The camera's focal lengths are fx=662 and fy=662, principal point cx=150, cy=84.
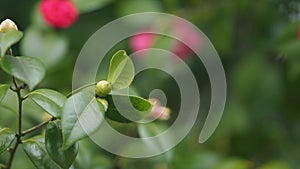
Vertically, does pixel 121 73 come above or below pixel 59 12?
below

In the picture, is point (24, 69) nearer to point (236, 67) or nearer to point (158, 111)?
point (158, 111)

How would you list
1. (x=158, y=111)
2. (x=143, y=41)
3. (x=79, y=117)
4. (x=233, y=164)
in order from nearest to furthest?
(x=79, y=117)
(x=158, y=111)
(x=233, y=164)
(x=143, y=41)

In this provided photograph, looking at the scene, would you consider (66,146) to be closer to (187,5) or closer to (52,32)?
(52,32)

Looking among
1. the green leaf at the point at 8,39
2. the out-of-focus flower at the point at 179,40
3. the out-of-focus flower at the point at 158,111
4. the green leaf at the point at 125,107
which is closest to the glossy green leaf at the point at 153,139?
the out-of-focus flower at the point at 158,111

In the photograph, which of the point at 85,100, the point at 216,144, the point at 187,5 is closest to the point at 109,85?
the point at 85,100

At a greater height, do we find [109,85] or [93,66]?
[93,66]

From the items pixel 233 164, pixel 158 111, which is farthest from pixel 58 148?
pixel 233 164

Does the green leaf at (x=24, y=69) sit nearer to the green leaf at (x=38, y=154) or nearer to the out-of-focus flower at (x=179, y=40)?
the green leaf at (x=38, y=154)
